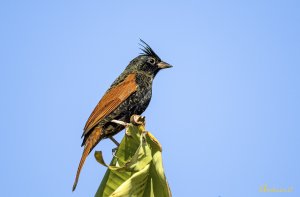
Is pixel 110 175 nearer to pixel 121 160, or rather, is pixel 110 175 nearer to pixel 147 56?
pixel 121 160

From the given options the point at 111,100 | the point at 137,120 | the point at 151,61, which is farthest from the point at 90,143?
the point at 151,61

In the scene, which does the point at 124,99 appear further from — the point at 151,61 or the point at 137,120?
the point at 137,120

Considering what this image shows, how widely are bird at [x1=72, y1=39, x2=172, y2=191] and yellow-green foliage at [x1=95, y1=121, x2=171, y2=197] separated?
1.15 meters

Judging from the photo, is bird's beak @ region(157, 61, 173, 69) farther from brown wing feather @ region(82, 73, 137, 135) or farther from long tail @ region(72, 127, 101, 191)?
long tail @ region(72, 127, 101, 191)

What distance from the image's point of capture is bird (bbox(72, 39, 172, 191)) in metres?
5.40

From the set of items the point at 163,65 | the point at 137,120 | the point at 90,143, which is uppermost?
the point at 163,65

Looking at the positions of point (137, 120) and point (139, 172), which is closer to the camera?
point (139, 172)

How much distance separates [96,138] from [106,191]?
177 cm

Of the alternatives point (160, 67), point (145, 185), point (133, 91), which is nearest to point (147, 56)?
point (160, 67)

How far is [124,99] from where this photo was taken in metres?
5.79

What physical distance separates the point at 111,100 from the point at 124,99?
16 cm

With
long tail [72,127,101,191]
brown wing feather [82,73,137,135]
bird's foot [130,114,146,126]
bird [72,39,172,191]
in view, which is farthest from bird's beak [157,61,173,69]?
bird's foot [130,114,146,126]

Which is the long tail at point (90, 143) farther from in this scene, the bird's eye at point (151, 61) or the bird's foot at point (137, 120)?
the bird's eye at point (151, 61)

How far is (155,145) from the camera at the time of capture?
11.0ft
